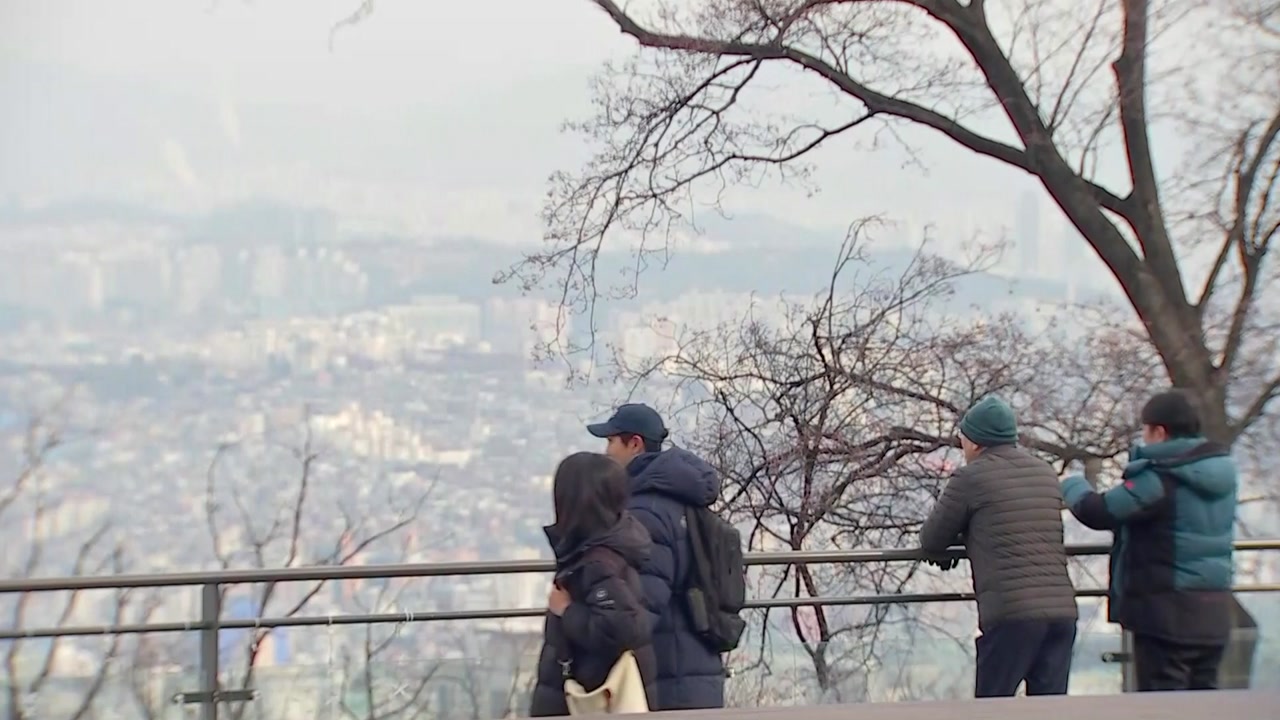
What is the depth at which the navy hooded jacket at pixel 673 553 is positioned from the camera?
4.52 metres

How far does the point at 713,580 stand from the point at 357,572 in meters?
1.63

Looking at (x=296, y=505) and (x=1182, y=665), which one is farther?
(x=296, y=505)

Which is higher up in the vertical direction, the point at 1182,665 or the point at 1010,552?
the point at 1010,552

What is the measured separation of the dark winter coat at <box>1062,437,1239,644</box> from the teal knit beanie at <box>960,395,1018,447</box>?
0.35m

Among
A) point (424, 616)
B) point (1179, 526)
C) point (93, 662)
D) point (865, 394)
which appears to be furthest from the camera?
point (865, 394)

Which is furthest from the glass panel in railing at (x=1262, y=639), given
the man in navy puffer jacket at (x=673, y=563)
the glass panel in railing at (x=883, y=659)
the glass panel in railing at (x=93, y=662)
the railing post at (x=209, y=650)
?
the glass panel in railing at (x=93, y=662)

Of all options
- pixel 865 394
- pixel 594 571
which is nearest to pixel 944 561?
pixel 594 571

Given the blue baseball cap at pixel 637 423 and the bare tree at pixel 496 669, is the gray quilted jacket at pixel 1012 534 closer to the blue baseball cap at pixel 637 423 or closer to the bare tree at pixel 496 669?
the blue baseball cap at pixel 637 423

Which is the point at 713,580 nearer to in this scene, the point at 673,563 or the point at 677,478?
the point at 673,563

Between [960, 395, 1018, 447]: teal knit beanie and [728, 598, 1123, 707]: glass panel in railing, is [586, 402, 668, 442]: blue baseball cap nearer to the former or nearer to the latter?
[960, 395, 1018, 447]: teal knit beanie

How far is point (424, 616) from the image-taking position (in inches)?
233

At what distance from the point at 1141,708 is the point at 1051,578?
606 mm

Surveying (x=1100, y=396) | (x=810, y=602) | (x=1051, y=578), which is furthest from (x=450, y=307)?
(x=1051, y=578)

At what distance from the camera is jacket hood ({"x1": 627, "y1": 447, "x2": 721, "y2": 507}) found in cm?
457
